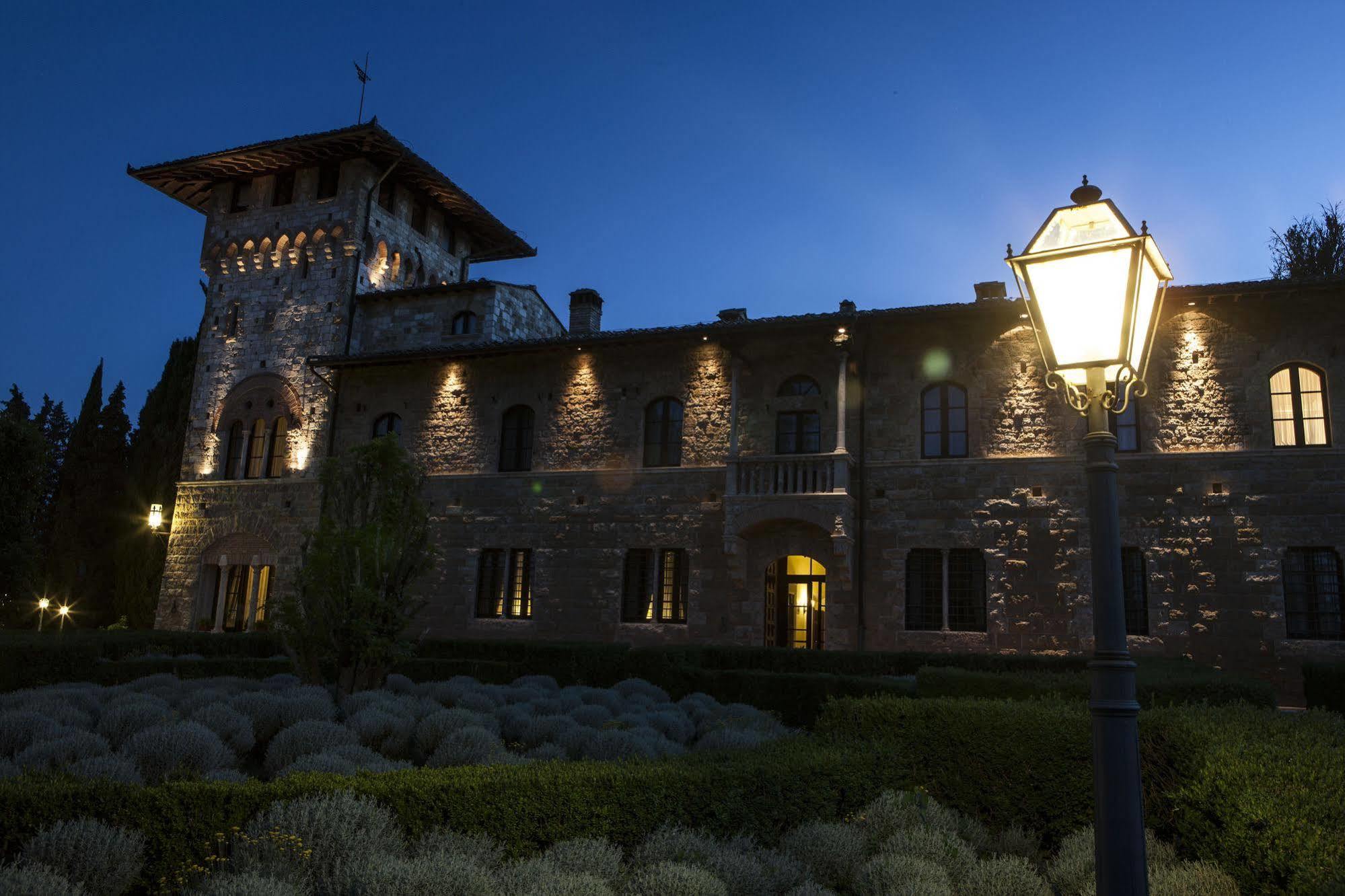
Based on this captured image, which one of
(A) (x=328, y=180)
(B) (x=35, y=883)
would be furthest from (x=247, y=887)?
(A) (x=328, y=180)

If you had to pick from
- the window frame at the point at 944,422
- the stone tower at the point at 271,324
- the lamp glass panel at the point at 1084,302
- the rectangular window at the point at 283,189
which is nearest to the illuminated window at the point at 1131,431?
the window frame at the point at 944,422

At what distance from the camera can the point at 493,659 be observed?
17641 mm

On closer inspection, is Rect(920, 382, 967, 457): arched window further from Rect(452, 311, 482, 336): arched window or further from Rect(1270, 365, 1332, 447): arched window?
Rect(452, 311, 482, 336): arched window

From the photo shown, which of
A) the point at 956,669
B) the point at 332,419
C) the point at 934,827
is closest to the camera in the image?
the point at 934,827

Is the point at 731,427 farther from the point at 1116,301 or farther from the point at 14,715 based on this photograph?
the point at 1116,301

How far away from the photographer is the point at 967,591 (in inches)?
763

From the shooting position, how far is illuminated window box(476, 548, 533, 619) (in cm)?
2281

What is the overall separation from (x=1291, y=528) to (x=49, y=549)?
3717cm

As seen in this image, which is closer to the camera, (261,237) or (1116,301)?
(1116,301)

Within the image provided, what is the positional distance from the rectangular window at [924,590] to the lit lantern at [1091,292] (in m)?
16.2

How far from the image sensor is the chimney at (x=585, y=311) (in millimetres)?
26469

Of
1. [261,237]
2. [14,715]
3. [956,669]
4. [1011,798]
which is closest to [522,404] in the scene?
[261,237]

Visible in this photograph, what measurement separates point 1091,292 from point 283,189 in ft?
97.6

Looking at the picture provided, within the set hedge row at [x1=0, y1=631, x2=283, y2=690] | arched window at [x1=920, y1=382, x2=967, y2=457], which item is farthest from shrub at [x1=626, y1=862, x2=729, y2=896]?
arched window at [x1=920, y1=382, x2=967, y2=457]
